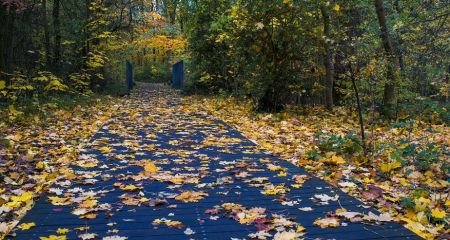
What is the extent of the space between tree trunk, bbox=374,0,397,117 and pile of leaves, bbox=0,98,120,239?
6.75 metres

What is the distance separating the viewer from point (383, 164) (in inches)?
232

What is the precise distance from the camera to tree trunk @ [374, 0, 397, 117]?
410 inches

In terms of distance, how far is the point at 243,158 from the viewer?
6.82m

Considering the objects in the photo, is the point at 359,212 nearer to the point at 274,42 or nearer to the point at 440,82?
the point at 274,42

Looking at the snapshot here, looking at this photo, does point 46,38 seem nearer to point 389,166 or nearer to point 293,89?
point 293,89

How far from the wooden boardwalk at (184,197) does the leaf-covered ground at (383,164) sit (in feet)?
0.86

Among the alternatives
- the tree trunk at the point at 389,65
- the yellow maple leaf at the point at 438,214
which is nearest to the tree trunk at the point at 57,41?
the tree trunk at the point at 389,65

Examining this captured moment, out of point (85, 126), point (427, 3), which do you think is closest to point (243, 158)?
point (85, 126)

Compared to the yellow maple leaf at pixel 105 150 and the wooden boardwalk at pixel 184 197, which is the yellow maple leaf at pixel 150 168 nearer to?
Result: the wooden boardwalk at pixel 184 197

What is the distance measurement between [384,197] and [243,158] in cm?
247

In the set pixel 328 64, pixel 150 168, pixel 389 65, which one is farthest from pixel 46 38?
pixel 389 65

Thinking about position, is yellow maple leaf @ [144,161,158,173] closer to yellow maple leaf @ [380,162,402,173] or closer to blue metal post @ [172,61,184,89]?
yellow maple leaf @ [380,162,402,173]

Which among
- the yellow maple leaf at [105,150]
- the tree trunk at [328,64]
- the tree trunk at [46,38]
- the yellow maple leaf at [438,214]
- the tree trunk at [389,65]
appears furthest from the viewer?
the tree trunk at [46,38]

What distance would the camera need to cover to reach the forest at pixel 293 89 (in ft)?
18.6
